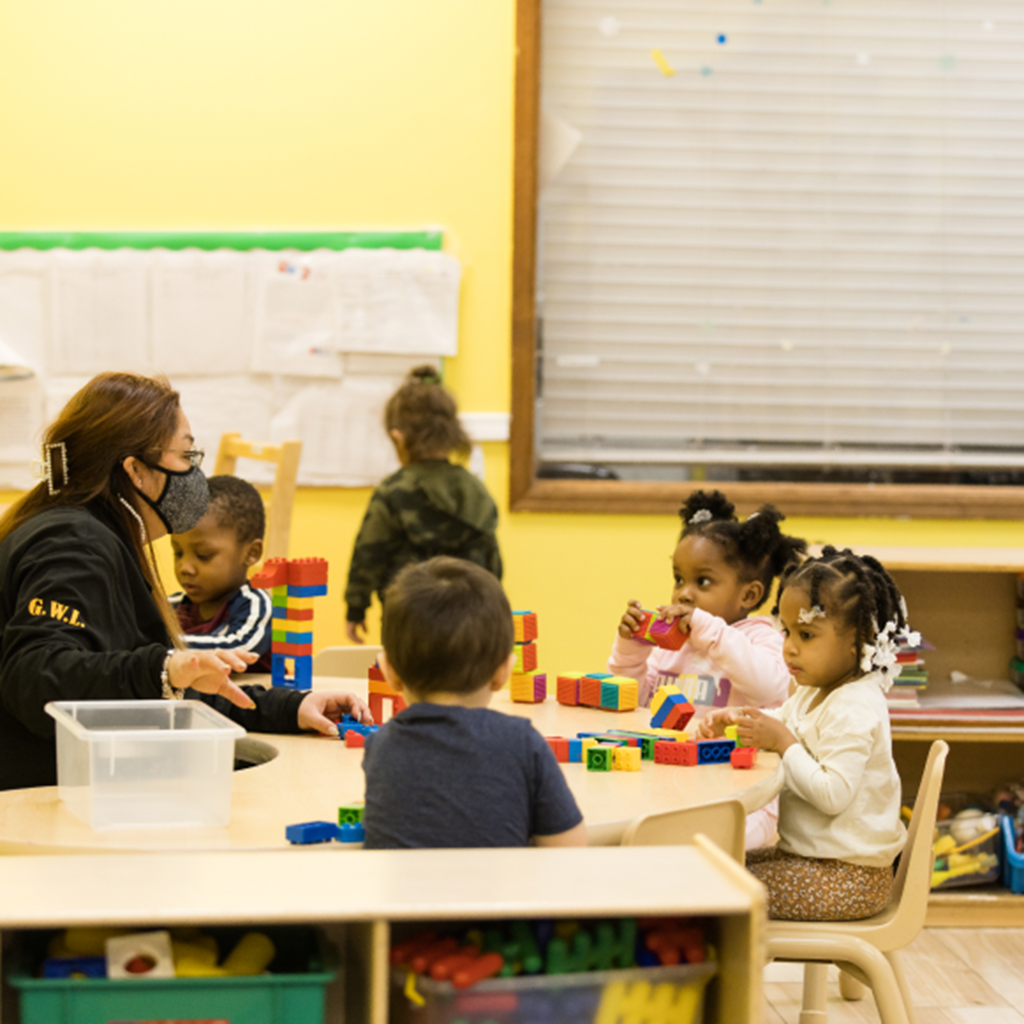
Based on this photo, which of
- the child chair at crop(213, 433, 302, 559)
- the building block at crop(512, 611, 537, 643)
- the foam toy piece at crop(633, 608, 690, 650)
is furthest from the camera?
the child chair at crop(213, 433, 302, 559)

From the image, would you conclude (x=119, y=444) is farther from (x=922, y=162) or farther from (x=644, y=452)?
(x=922, y=162)

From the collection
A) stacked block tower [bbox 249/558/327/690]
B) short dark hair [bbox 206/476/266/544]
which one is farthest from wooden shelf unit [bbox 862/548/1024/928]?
stacked block tower [bbox 249/558/327/690]

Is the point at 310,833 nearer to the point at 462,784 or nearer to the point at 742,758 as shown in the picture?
the point at 462,784

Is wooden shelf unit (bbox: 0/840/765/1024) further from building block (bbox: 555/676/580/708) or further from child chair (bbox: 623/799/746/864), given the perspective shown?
building block (bbox: 555/676/580/708)

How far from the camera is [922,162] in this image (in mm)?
4141

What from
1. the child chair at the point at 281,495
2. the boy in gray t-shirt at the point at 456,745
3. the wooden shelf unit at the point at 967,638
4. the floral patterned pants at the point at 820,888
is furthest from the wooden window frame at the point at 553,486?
the boy in gray t-shirt at the point at 456,745

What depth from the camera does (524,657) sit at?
2240mm

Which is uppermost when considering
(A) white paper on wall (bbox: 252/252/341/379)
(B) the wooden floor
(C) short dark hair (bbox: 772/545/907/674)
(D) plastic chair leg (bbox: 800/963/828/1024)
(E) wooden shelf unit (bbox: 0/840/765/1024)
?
(A) white paper on wall (bbox: 252/252/341/379)

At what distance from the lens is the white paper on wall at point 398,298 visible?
389 centimetres

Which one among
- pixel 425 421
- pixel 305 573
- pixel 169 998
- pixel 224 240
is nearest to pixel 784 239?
pixel 425 421

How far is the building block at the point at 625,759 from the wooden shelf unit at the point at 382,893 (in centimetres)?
45

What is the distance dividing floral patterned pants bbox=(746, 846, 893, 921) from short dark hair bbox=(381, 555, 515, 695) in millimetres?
777

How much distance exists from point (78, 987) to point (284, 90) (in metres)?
3.31

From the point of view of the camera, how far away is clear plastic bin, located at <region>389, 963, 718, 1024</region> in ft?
3.79
